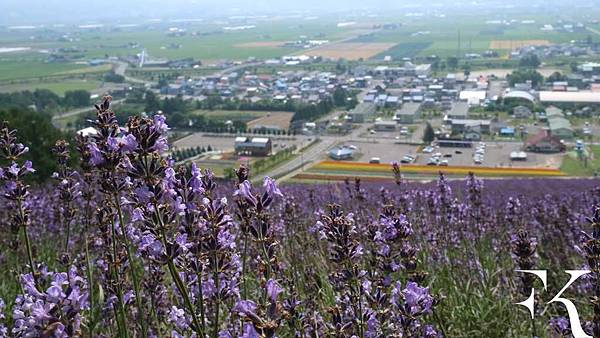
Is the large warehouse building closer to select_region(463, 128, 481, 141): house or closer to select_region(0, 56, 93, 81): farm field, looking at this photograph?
select_region(463, 128, 481, 141): house

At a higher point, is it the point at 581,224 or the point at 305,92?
the point at 581,224

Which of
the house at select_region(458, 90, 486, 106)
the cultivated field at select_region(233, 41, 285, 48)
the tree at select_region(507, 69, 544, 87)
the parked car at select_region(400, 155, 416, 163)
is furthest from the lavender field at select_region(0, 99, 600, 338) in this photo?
the cultivated field at select_region(233, 41, 285, 48)

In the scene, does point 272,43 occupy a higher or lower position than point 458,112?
higher

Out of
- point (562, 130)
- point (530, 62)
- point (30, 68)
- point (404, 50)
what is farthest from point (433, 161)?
point (30, 68)

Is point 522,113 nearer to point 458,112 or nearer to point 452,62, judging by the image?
point 458,112

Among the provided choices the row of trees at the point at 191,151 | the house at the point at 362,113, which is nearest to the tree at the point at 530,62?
the house at the point at 362,113

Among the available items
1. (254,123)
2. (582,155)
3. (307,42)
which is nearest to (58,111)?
(254,123)

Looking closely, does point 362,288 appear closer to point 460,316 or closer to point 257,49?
point 460,316
